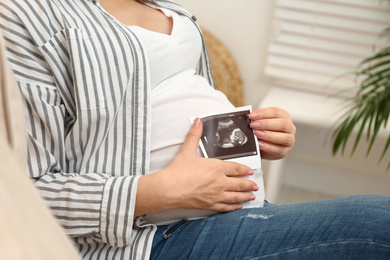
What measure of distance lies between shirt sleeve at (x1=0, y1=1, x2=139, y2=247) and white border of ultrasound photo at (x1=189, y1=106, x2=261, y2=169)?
21 centimetres

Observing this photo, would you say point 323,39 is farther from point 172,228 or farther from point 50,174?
point 50,174

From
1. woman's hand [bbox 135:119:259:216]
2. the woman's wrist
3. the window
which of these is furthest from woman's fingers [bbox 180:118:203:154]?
the window

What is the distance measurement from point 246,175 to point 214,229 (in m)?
0.15

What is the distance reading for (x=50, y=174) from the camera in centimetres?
88

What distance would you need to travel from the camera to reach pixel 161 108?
3.40 feet

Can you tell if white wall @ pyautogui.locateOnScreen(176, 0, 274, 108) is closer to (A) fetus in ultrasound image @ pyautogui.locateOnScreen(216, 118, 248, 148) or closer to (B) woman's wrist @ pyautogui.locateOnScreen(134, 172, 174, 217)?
(A) fetus in ultrasound image @ pyautogui.locateOnScreen(216, 118, 248, 148)

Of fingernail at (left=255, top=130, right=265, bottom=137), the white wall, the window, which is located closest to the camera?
fingernail at (left=255, top=130, right=265, bottom=137)

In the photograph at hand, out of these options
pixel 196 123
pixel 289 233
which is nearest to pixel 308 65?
pixel 196 123

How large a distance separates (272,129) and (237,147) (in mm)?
94

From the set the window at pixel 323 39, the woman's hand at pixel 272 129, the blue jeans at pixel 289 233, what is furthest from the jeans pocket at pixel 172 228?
the window at pixel 323 39

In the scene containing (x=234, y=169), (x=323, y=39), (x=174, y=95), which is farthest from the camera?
(x=323, y=39)

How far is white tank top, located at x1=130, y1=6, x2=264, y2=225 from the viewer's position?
3.24 feet

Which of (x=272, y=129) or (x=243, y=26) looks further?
(x=243, y=26)

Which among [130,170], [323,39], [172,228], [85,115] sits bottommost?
[172,228]
